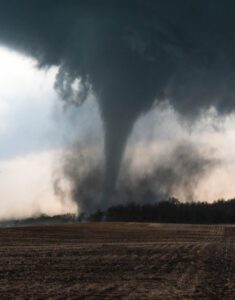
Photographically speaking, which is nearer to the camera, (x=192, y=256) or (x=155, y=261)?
(x=155, y=261)

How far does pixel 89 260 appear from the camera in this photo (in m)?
32.0

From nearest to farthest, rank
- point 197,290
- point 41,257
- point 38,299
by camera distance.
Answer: point 38,299 < point 197,290 < point 41,257

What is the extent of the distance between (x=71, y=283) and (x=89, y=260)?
34.8 feet

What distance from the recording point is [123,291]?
19.4 m

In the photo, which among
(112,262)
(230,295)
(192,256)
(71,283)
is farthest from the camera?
(192,256)

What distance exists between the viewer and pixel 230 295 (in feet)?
60.8

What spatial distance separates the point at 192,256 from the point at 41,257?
1047 cm

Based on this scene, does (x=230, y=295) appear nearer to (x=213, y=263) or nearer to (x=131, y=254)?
(x=213, y=263)

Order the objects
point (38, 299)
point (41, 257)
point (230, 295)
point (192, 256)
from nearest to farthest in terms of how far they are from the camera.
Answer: point (38, 299) < point (230, 295) < point (41, 257) < point (192, 256)

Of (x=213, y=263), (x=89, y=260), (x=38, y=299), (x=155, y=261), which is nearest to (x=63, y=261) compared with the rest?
(x=89, y=260)

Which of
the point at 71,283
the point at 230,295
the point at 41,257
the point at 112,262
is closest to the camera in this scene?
the point at 230,295

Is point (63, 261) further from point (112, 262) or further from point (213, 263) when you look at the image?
point (213, 263)

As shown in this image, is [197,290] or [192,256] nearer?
[197,290]

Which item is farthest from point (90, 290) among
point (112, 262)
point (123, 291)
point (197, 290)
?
point (112, 262)
